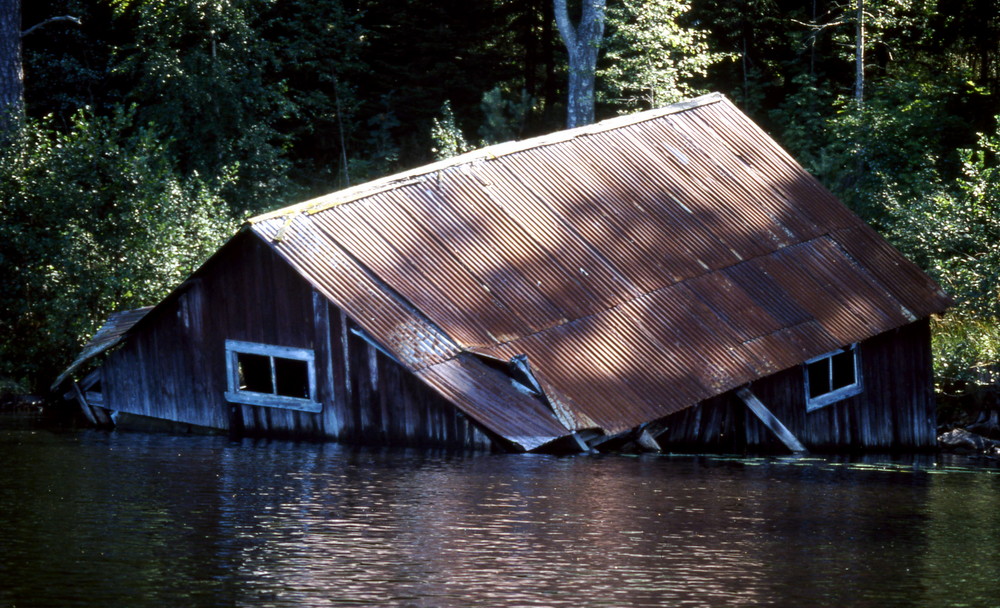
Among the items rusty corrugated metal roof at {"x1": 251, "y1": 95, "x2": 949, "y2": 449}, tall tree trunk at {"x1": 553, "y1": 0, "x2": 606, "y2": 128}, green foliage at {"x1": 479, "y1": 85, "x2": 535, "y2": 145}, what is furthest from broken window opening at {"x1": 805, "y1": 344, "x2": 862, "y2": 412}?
green foliage at {"x1": 479, "y1": 85, "x2": 535, "y2": 145}

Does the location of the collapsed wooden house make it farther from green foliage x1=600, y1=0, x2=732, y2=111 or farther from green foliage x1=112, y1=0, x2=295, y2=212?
green foliage x1=112, y1=0, x2=295, y2=212

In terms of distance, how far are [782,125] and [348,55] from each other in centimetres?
1283

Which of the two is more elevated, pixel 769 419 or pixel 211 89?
pixel 211 89

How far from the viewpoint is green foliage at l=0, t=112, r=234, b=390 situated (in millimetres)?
29359

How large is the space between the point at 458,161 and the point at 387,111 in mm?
20594

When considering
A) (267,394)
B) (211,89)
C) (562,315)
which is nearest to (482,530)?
(562,315)

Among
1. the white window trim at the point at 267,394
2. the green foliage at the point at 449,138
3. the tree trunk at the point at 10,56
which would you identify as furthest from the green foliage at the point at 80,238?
the green foliage at the point at 449,138

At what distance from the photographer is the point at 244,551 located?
47.9 feet

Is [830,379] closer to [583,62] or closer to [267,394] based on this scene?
[267,394]

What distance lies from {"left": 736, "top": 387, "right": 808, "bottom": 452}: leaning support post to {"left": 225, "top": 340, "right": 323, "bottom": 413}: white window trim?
21.5 feet

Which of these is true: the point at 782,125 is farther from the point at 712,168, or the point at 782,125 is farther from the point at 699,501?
the point at 699,501

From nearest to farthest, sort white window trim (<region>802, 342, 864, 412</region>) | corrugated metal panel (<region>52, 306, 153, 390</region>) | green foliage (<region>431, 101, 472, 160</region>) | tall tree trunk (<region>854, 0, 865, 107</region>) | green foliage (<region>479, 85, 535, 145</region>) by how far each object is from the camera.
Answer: white window trim (<region>802, 342, 864, 412</region>) < corrugated metal panel (<region>52, 306, 153, 390</region>) < green foliage (<region>431, 101, 472, 160</region>) < tall tree trunk (<region>854, 0, 865, 107</region>) < green foliage (<region>479, 85, 535, 145</region>)

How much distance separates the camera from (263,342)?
22812 millimetres

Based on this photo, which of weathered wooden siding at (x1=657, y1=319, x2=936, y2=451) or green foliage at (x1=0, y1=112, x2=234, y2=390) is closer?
weathered wooden siding at (x1=657, y1=319, x2=936, y2=451)
